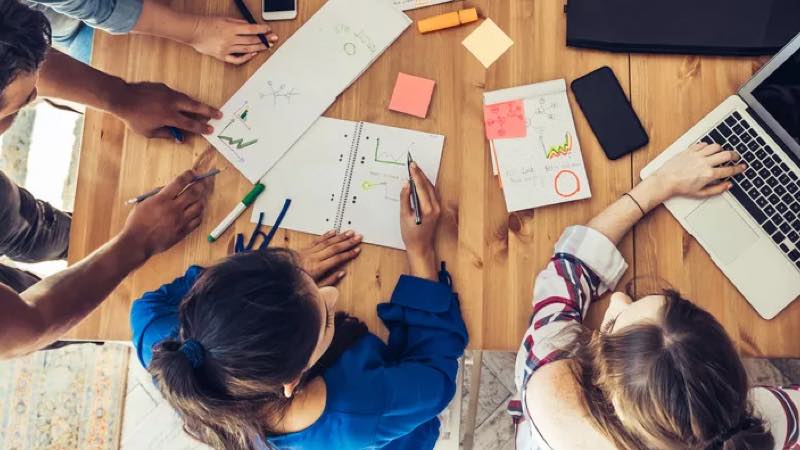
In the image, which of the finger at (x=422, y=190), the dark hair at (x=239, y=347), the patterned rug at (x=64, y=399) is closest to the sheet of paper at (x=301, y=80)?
the finger at (x=422, y=190)

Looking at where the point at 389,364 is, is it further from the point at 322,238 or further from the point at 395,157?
the point at 395,157

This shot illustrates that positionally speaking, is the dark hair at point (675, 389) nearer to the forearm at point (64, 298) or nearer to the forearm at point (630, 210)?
the forearm at point (630, 210)

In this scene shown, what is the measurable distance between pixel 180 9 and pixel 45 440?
133cm

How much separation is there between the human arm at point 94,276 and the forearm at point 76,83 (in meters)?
A: 0.21

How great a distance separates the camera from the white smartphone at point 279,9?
1252 mm

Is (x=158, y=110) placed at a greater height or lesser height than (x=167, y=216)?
greater

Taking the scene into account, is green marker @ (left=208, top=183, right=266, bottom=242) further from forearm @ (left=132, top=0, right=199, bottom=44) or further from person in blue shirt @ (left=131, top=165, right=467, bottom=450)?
forearm @ (left=132, top=0, right=199, bottom=44)

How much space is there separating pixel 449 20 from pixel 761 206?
632 millimetres

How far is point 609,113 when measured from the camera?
115cm

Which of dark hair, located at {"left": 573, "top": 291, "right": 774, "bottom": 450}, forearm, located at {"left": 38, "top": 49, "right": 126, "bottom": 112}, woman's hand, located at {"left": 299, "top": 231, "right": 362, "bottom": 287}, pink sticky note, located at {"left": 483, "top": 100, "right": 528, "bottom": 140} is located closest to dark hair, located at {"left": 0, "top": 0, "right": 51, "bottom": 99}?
forearm, located at {"left": 38, "top": 49, "right": 126, "bottom": 112}

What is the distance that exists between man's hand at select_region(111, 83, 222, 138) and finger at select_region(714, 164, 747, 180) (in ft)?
2.93

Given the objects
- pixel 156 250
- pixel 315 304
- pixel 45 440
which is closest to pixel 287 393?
pixel 315 304

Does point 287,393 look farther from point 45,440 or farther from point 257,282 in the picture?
point 45,440

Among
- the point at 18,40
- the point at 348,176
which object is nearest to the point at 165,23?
the point at 18,40
